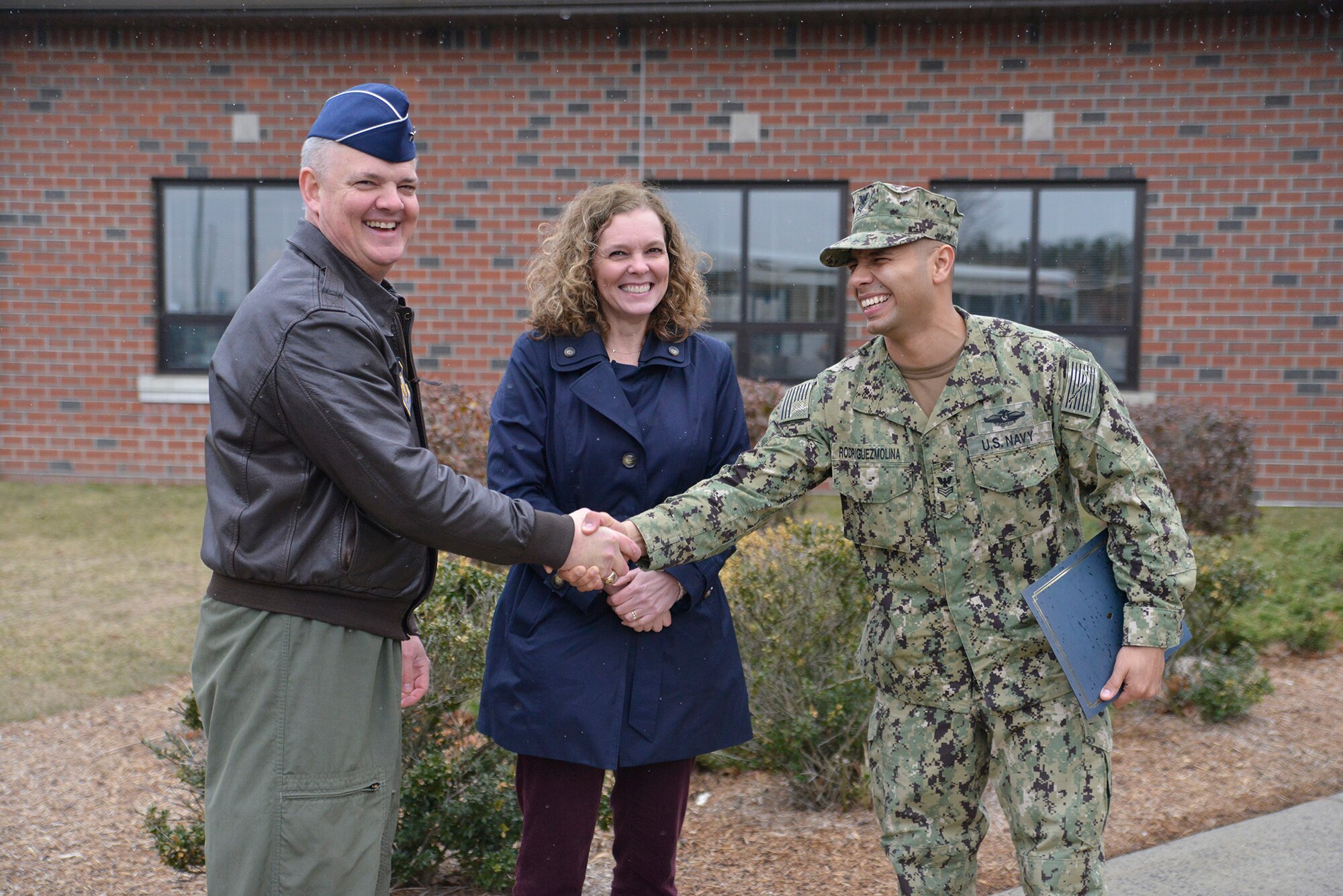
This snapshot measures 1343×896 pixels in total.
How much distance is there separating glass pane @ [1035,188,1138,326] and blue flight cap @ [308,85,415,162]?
27.7 feet

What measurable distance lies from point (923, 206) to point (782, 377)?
7.60m

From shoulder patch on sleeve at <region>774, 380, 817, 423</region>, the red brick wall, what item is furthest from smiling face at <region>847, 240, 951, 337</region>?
the red brick wall

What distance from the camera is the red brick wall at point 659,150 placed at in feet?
31.8

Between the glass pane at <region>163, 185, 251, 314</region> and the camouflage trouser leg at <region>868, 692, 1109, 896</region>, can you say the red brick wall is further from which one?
the camouflage trouser leg at <region>868, 692, 1109, 896</region>

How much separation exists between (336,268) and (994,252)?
848cm

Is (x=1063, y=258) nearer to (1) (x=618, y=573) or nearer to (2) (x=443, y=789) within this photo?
(2) (x=443, y=789)

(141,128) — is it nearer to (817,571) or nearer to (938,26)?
(938,26)

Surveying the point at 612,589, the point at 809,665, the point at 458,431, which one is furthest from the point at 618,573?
the point at 458,431

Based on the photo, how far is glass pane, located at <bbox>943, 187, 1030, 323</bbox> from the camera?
395 inches

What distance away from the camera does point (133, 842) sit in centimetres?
425

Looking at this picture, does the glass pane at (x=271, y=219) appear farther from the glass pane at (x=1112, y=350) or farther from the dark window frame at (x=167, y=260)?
the glass pane at (x=1112, y=350)

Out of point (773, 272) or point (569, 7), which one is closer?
point (569, 7)

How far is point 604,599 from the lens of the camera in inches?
114

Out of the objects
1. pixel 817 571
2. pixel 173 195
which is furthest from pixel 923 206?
pixel 173 195
